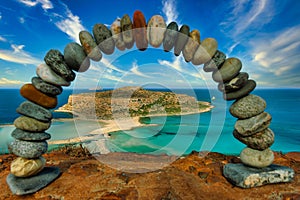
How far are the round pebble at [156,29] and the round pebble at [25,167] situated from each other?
344 cm

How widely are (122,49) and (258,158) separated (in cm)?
372

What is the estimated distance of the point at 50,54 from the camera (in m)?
3.38

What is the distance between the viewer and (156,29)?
11.4 ft

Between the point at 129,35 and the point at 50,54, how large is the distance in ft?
5.34

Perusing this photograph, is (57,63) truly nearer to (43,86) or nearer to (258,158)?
(43,86)

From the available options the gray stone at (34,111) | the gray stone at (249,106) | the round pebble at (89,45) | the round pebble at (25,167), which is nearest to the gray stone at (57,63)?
the round pebble at (89,45)

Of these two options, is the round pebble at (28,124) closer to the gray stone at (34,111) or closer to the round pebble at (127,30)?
the gray stone at (34,111)

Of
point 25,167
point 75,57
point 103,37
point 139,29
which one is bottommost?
point 25,167

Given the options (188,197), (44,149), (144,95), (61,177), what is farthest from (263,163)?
(144,95)

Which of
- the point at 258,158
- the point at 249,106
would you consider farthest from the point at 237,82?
the point at 258,158

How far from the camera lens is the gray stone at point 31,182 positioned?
3.07 m

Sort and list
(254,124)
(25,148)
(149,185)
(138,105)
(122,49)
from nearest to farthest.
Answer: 1. (149,185)
2. (25,148)
3. (254,124)
4. (122,49)
5. (138,105)

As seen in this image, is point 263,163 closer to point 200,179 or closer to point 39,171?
point 200,179

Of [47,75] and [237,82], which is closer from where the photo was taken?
[47,75]
